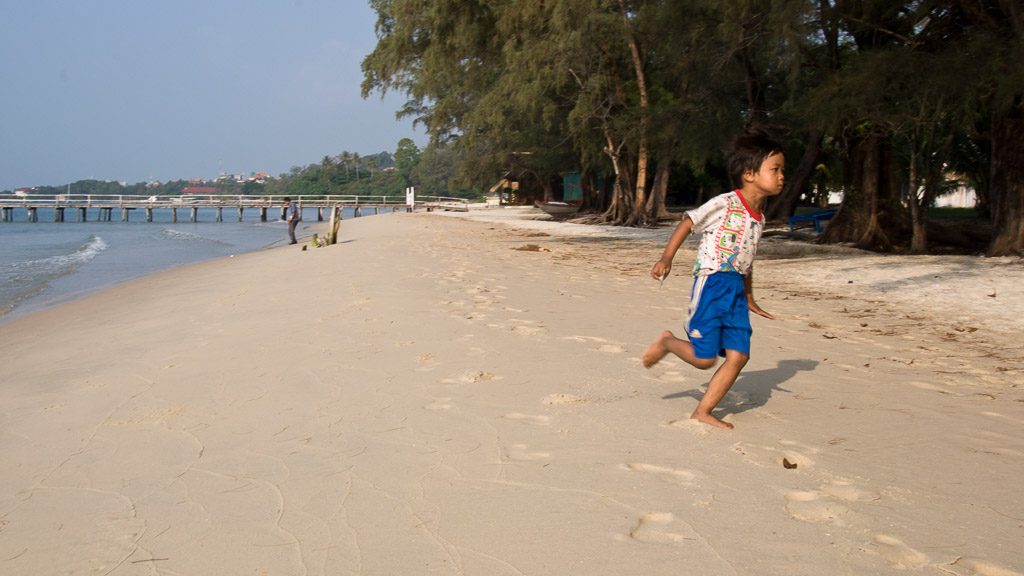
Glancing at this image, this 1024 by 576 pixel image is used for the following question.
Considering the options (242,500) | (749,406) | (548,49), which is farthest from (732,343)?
(548,49)

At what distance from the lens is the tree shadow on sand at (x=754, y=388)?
15.7 ft

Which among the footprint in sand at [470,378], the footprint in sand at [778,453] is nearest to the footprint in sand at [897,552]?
the footprint in sand at [778,453]

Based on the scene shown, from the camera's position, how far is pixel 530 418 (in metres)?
4.47

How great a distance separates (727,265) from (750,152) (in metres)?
0.59

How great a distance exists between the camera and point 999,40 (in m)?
11.9

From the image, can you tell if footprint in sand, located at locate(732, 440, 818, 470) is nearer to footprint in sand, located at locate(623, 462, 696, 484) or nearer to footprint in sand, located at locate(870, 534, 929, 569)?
footprint in sand, located at locate(623, 462, 696, 484)

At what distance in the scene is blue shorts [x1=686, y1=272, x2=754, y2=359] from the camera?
426cm

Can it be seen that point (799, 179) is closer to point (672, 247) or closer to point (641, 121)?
point (641, 121)

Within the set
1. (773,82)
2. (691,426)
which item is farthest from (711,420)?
(773,82)

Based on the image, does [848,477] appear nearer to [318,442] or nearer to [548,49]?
[318,442]

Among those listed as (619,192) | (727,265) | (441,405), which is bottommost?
(441,405)

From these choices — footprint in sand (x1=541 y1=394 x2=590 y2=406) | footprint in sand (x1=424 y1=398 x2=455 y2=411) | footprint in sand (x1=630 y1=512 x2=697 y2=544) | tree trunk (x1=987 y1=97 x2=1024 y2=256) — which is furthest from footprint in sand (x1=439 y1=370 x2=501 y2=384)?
tree trunk (x1=987 y1=97 x2=1024 y2=256)

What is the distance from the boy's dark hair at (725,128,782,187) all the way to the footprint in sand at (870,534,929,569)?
80.8 inches

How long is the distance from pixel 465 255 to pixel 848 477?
1282 centimetres
